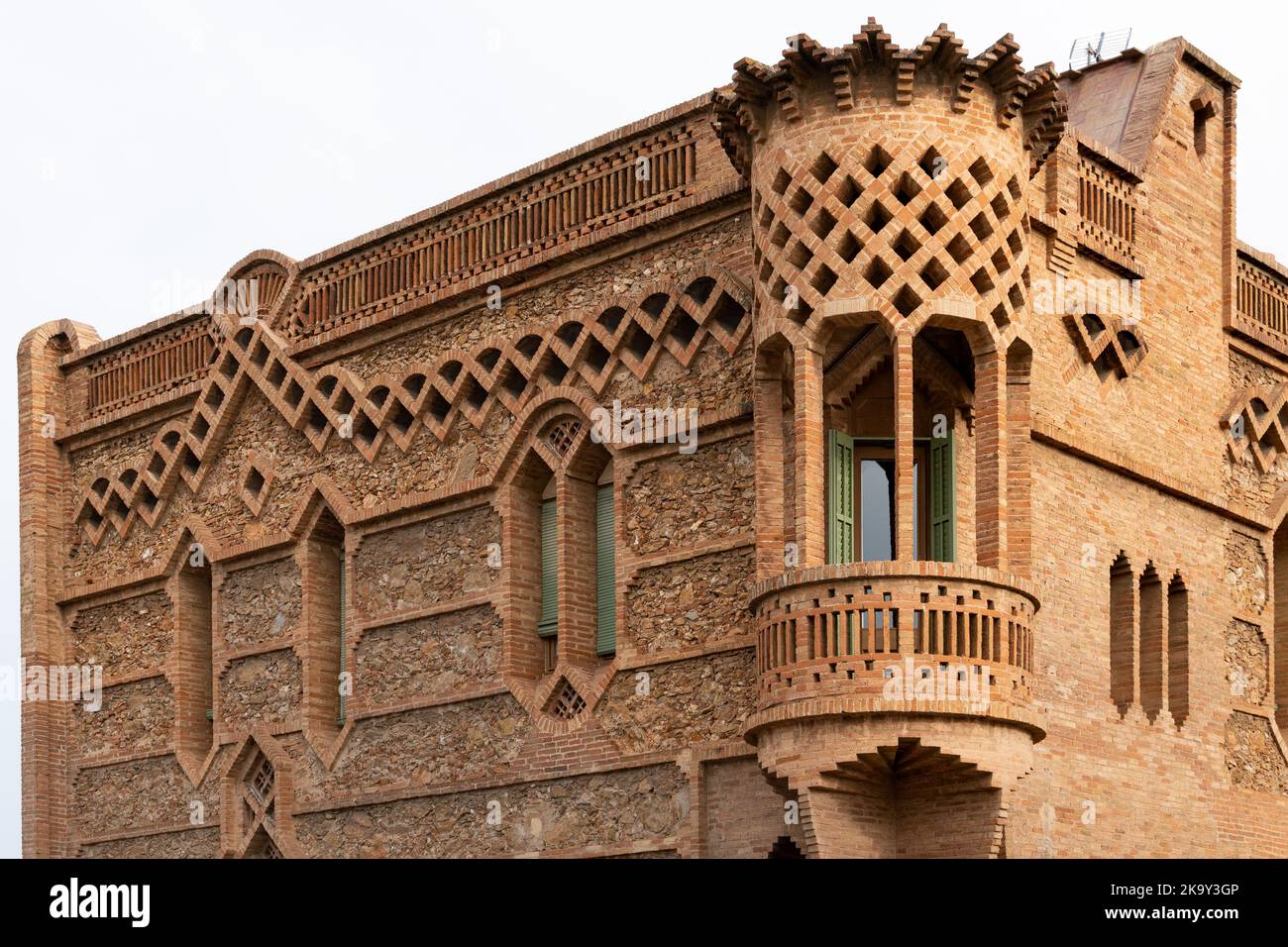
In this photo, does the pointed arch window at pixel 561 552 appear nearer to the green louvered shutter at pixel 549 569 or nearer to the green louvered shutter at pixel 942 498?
the green louvered shutter at pixel 549 569

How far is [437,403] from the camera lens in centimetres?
1934

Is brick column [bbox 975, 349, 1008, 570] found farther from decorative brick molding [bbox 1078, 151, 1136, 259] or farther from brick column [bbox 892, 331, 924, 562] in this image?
decorative brick molding [bbox 1078, 151, 1136, 259]

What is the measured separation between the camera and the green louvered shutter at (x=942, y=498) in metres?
16.3

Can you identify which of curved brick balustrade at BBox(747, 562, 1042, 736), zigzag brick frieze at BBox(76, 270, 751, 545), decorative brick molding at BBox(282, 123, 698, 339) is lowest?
curved brick balustrade at BBox(747, 562, 1042, 736)

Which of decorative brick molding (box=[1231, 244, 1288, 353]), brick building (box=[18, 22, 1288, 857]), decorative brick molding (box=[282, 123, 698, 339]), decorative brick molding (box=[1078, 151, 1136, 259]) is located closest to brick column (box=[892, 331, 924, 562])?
brick building (box=[18, 22, 1288, 857])

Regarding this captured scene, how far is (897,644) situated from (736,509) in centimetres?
224

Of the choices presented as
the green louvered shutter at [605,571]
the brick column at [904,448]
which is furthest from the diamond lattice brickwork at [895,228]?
the green louvered shutter at [605,571]

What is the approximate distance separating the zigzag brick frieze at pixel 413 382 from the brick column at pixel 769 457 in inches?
25.6

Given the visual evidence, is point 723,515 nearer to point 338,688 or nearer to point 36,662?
point 338,688

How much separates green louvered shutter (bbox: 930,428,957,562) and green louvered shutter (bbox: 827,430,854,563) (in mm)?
577

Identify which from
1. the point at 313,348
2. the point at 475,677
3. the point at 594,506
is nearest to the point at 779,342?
the point at 594,506

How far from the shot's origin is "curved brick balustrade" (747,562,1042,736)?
14797mm
